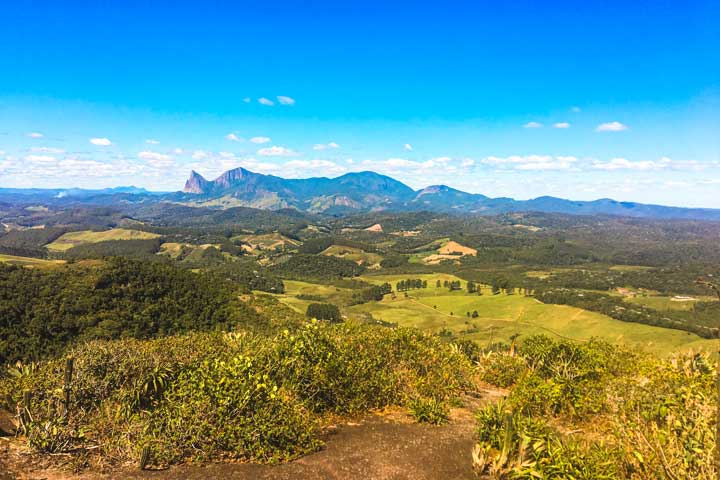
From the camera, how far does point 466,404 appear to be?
73.0 ft

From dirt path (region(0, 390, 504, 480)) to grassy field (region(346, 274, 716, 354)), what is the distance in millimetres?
96722

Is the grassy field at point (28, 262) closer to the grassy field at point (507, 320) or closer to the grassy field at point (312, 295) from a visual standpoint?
the grassy field at point (312, 295)

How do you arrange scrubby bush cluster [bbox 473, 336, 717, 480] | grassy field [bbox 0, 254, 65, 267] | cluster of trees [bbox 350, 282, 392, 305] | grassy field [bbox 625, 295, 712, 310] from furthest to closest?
cluster of trees [bbox 350, 282, 392, 305] → grassy field [bbox 625, 295, 712, 310] → grassy field [bbox 0, 254, 65, 267] → scrubby bush cluster [bbox 473, 336, 717, 480]

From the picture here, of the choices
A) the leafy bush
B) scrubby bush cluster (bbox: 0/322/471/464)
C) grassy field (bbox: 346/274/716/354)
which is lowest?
grassy field (bbox: 346/274/716/354)

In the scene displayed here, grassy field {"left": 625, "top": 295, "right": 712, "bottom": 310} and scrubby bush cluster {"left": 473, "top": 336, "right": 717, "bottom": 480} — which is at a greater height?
scrubby bush cluster {"left": 473, "top": 336, "right": 717, "bottom": 480}

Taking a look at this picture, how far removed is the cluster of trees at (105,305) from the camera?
5844 centimetres

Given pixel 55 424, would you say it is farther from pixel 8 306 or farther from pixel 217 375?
pixel 8 306

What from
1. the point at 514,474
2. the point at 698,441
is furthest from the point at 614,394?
the point at 514,474

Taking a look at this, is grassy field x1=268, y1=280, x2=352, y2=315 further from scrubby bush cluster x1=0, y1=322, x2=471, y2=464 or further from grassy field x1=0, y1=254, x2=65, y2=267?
scrubby bush cluster x1=0, y1=322, x2=471, y2=464

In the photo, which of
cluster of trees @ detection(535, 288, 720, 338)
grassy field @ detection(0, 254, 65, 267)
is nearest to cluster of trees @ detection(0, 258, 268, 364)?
grassy field @ detection(0, 254, 65, 267)

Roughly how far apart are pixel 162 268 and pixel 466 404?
9175 cm

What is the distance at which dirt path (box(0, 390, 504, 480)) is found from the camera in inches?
481

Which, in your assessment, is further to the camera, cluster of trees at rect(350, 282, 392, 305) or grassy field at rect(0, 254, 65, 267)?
cluster of trees at rect(350, 282, 392, 305)

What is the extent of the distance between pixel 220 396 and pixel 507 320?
484 ft
